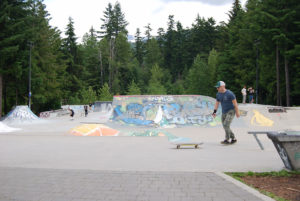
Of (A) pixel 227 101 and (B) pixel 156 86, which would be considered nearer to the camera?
(A) pixel 227 101

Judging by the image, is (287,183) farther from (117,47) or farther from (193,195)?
(117,47)

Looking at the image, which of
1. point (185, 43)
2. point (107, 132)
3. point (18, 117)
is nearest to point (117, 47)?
point (185, 43)

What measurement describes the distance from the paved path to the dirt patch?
0.42m

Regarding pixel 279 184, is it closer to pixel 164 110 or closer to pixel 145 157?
pixel 145 157

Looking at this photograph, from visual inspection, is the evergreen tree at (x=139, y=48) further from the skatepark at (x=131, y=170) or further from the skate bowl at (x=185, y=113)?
the skatepark at (x=131, y=170)

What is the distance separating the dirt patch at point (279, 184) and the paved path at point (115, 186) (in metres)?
0.42

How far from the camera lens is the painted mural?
1627 cm

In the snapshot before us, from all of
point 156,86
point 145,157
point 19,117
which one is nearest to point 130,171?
point 145,157

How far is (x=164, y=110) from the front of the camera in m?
16.8

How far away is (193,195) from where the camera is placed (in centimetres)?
431

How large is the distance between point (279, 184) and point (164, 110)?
12090mm

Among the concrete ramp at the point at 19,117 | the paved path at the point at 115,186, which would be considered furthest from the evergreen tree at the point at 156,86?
the paved path at the point at 115,186

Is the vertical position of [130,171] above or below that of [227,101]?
below

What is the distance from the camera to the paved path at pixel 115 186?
423 cm
